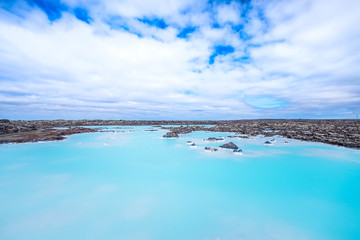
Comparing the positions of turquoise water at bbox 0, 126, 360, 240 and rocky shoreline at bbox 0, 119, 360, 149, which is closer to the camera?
turquoise water at bbox 0, 126, 360, 240

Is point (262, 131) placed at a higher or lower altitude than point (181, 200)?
higher

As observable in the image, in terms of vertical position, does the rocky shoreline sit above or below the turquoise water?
above

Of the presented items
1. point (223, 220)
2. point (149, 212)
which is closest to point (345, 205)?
point (223, 220)

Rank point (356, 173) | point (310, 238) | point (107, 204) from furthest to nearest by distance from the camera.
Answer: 1. point (356, 173)
2. point (107, 204)
3. point (310, 238)

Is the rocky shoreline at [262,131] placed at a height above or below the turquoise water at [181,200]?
above

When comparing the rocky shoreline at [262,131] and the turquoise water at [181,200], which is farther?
the rocky shoreline at [262,131]

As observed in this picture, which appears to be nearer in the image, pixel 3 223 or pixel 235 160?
pixel 3 223

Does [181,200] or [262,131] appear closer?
[181,200]

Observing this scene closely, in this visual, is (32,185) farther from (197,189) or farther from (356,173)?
(356,173)
